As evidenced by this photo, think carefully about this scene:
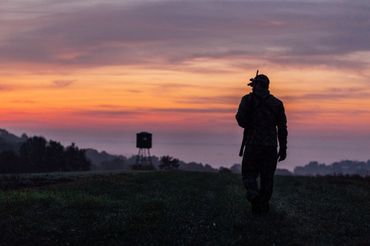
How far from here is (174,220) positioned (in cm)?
1400

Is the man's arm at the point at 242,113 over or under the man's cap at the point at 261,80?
under

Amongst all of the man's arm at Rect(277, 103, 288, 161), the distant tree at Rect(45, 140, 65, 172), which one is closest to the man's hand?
the man's arm at Rect(277, 103, 288, 161)

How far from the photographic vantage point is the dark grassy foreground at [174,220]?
11.7 m

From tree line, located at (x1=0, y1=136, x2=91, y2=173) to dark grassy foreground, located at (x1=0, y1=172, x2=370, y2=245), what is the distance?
60.6 m

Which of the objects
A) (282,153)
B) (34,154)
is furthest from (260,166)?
(34,154)

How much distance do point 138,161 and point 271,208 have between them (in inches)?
2197

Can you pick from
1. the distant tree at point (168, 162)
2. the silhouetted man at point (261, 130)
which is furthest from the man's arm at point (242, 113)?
the distant tree at point (168, 162)

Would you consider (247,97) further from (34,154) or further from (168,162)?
(34,154)

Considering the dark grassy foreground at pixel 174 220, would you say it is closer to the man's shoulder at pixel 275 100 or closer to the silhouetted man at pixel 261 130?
the silhouetted man at pixel 261 130

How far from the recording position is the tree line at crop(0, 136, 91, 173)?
78700 millimetres

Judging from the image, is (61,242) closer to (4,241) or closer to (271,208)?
(4,241)

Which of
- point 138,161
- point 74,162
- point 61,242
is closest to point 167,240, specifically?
point 61,242

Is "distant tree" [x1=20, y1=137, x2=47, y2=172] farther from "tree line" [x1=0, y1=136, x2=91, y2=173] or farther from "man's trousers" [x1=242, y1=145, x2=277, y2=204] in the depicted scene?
"man's trousers" [x1=242, y1=145, x2=277, y2=204]

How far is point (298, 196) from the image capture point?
22094 mm
